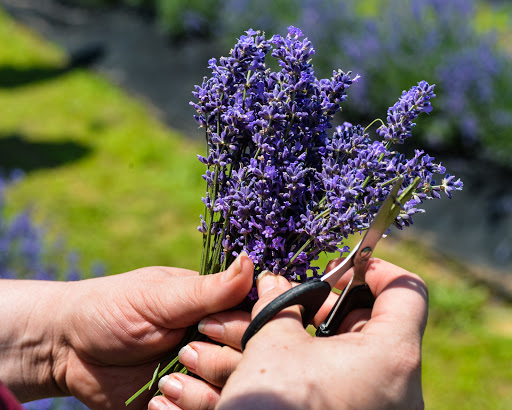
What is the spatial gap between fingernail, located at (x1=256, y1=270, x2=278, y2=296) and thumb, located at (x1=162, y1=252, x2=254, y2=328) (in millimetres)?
28

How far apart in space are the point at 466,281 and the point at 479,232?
1.77 ft

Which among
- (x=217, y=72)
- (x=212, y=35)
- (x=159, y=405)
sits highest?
(x=212, y=35)

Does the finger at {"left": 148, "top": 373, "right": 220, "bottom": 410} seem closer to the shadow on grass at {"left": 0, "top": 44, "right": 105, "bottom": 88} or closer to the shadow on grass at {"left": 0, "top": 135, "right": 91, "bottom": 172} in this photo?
the shadow on grass at {"left": 0, "top": 135, "right": 91, "bottom": 172}

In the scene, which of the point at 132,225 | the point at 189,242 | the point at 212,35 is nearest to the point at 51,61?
the point at 212,35

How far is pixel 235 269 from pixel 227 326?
0.20m

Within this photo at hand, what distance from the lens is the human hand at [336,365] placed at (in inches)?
43.9

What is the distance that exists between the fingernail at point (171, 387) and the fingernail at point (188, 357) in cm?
6

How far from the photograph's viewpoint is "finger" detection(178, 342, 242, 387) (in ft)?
4.73

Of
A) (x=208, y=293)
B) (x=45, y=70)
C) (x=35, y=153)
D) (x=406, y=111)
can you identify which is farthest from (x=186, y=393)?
(x=45, y=70)

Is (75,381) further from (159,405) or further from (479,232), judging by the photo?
(479,232)

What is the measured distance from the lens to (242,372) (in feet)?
3.87

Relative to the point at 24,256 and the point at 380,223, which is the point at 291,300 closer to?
the point at 380,223

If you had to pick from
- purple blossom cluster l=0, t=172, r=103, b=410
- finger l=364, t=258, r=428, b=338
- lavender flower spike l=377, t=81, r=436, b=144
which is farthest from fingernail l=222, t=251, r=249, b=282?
purple blossom cluster l=0, t=172, r=103, b=410

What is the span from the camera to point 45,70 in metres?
8.45
